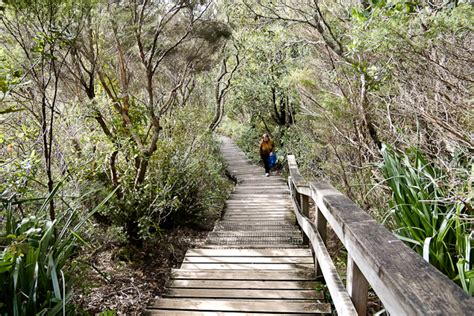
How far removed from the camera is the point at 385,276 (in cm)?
108

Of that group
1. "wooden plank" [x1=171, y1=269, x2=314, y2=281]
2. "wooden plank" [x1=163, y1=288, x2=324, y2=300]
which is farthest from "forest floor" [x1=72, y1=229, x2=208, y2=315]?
"wooden plank" [x1=163, y1=288, x2=324, y2=300]

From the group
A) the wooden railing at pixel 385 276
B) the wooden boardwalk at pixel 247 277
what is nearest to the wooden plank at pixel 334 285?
the wooden railing at pixel 385 276

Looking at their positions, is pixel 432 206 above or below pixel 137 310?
above

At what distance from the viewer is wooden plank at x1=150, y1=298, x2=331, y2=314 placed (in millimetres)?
2332

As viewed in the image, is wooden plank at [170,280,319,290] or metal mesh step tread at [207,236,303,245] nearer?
wooden plank at [170,280,319,290]

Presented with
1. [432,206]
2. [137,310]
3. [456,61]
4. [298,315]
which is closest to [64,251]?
[137,310]

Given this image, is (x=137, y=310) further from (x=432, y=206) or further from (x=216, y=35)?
(x=216, y=35)

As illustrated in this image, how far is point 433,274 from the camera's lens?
40.7 inches

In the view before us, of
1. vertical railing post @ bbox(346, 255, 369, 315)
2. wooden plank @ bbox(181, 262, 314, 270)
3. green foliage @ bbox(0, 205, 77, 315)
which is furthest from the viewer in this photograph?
wooden plank @ bbox(181, 262, 314, 270)

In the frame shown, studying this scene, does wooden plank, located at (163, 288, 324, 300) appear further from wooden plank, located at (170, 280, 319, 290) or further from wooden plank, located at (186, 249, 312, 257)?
wooden plank, located at (186, 249, 312, 257)

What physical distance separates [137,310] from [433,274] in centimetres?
320

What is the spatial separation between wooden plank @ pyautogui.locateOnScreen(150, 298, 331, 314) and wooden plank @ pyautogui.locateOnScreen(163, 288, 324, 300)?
0.09 meters

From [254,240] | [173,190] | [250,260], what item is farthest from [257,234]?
[173,190]

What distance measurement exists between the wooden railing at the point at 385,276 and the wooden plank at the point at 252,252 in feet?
4.62
